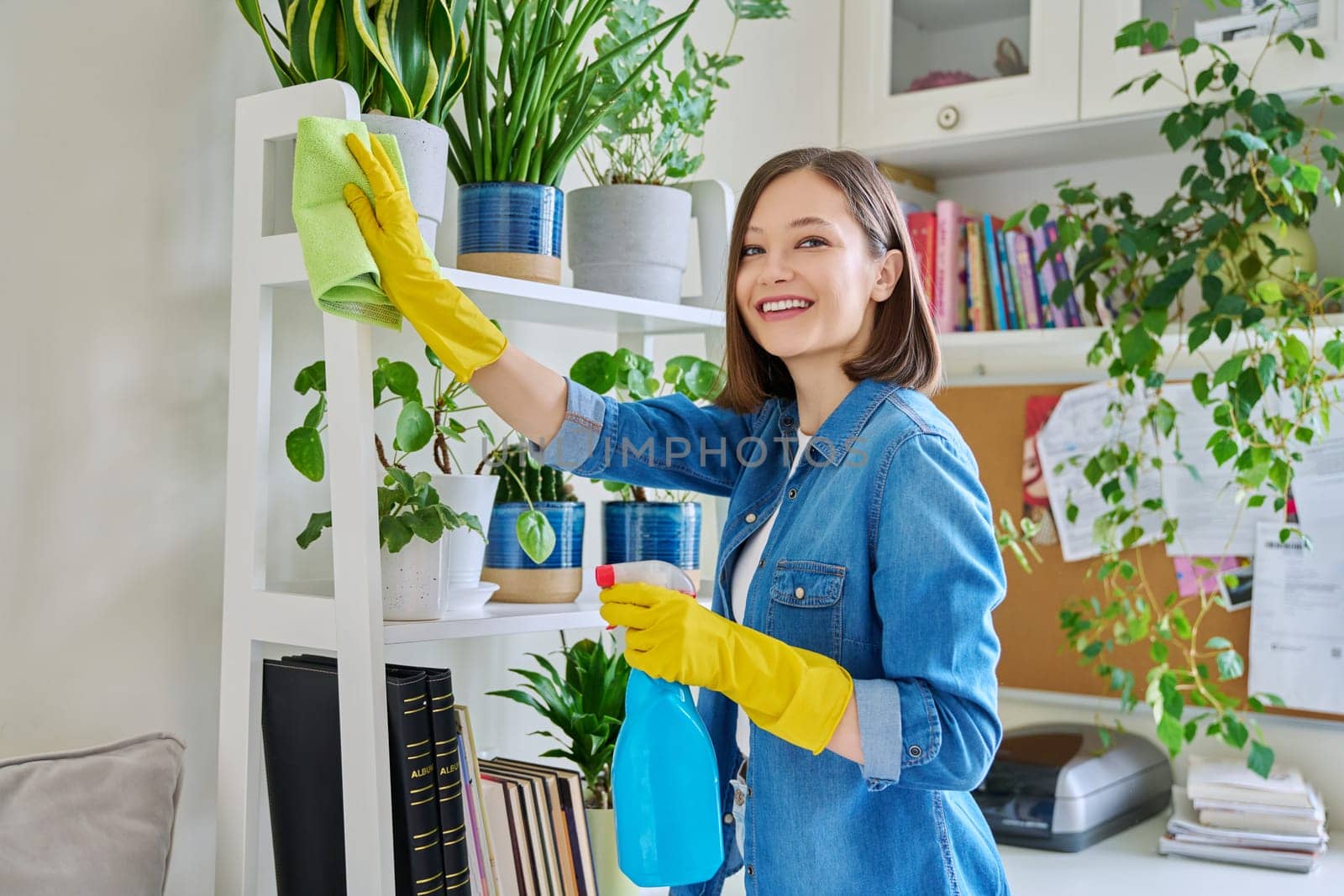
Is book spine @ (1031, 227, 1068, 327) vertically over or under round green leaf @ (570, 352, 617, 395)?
over

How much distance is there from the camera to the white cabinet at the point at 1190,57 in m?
1.87

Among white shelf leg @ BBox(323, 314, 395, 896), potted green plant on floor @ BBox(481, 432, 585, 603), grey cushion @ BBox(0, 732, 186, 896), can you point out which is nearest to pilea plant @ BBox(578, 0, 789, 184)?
potted green plant on floor @ BBox(481, 432, 585, 603)

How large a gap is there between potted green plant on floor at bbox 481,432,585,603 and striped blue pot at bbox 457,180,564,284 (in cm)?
21

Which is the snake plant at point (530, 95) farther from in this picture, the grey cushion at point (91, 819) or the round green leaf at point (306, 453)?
the grey cushion at point (91, 819)

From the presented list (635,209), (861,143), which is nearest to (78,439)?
(635,209)

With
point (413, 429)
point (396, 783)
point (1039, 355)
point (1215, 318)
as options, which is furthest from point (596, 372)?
point (1039, 355)

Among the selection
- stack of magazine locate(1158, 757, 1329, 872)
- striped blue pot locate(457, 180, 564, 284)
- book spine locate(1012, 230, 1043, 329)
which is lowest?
stack of magazine locate(1158, 757, 1329, 872)

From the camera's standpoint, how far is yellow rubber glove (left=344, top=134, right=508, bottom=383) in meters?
1.07

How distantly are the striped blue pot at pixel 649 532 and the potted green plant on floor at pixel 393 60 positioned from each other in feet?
Result: 1.52

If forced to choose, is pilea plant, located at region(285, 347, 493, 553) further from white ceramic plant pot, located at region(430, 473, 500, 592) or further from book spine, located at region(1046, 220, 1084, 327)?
book spine, located at region(1046, 220, 1084, 327)

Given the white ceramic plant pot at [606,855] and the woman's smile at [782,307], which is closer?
the woman's smile at [782,307]

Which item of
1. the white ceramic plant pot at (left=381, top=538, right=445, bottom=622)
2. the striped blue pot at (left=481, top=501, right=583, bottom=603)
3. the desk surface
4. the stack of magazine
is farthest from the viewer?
the stack of magazine

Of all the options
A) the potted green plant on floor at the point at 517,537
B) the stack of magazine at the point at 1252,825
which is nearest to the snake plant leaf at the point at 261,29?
the potted green plant on floor at the point at 517,537

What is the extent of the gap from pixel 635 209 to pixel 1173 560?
131 cm
